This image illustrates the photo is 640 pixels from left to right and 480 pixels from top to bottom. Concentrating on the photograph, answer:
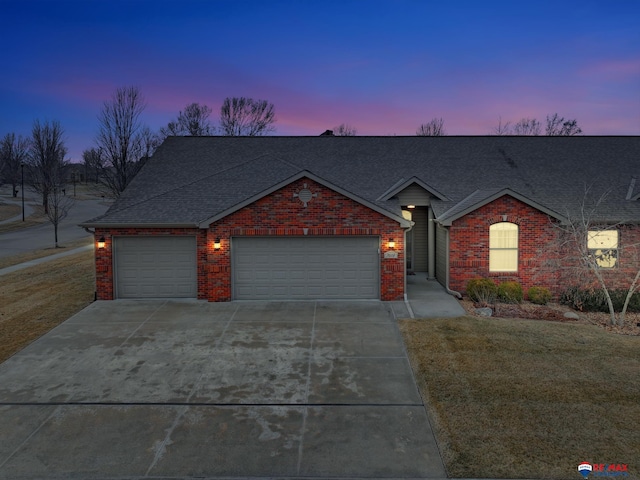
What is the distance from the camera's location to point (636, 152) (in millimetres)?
20875

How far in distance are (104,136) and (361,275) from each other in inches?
1018

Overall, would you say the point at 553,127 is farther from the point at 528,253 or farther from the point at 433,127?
the point at 528,253

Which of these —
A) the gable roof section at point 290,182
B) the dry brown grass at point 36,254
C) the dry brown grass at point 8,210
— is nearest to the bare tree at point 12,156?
the dry brown grass at point 8,210

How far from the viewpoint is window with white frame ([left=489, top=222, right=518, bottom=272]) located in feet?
52.2

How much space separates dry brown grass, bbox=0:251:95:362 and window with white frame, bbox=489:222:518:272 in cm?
1425

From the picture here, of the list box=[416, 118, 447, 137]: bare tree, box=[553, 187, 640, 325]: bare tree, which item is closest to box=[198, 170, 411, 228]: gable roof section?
box=[553, 187, 640, 325]: bare tree

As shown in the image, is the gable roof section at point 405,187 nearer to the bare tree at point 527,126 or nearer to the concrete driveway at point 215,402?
the concrete driveway at point 215,402

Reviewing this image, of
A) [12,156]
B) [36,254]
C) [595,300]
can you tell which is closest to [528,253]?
[595,300]

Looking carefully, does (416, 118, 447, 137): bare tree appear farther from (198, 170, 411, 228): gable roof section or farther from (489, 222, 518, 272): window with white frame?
(198, 170, 411, 228): gable roof section

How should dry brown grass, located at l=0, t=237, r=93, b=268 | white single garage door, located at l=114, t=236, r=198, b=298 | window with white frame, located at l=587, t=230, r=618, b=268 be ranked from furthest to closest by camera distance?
dry brown grass, located at l=0, t=237, r=93, b=268 < window with white frame, located at l=587, t=230, r=618, b=268 < white single garage door, located at l=114, t=236, r=198, b=298

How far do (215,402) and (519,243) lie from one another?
1221 centimetres

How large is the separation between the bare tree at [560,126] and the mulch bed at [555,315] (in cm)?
4914

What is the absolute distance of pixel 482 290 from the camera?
50.1 ft

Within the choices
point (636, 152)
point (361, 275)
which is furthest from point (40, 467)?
point (636, 152)
